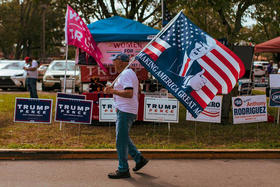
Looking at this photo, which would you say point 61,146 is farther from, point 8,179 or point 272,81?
point 272,81

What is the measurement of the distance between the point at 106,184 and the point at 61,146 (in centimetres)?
242

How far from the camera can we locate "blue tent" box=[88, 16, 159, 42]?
10492 millimetres

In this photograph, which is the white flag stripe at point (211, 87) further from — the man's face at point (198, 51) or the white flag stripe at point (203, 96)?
the man's face at point (198, 51)

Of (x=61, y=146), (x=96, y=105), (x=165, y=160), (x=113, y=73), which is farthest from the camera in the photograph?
(x=113, y=73)

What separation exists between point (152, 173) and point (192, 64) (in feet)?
6.11

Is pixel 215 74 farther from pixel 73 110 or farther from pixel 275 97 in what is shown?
pixel 275 97

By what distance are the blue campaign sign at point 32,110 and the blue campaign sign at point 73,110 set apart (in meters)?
0.22

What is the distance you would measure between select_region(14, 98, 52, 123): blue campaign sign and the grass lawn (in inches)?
17.2

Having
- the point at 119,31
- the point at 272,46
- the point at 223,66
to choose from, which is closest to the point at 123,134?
the point at 223,66

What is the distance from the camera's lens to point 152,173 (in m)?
6.18

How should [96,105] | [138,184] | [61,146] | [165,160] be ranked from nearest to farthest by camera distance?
[138,184], [165,160], [61,146], [96,105]

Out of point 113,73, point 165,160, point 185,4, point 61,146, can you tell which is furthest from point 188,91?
point 113,73

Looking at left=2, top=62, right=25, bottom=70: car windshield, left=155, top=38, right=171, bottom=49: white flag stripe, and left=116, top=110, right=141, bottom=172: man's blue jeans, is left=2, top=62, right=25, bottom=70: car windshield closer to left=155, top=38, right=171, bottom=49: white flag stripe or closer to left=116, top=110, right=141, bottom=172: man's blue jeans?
left=155, top=38, right=171, bottom=49: white flag stripe

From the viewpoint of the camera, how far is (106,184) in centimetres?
555
